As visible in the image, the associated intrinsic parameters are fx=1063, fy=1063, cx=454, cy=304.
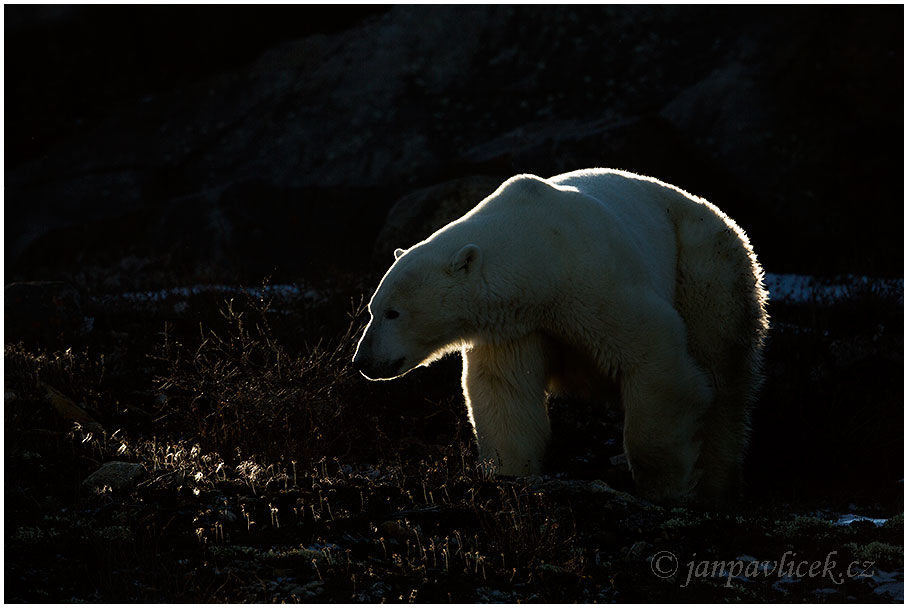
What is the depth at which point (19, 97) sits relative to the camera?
47.6ft

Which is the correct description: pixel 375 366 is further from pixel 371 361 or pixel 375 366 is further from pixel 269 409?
pixel 269 409

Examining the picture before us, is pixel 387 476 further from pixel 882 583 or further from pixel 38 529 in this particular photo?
pixel 882 583

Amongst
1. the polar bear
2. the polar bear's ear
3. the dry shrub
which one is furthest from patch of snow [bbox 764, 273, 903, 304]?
the polar bear's ear

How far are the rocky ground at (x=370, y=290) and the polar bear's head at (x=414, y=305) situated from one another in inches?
21.9

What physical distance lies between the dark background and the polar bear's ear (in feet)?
14.2

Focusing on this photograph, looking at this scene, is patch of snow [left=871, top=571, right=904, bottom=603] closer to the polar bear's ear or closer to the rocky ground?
the rocky ground

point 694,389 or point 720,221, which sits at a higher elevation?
point 720,221

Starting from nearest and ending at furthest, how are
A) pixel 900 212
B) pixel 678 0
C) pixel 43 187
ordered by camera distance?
pixel 900 212, pixel 678 0, pixel 43 187

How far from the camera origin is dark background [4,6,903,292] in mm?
10188

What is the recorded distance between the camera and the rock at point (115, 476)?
451 centimetres

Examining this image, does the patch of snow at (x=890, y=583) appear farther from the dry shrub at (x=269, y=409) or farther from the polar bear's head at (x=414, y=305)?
the dry shrub at (x=269, y=409)

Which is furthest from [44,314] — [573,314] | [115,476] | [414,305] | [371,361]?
[573,314]

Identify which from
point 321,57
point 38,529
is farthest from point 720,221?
point 321,57

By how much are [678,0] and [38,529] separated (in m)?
10.6
